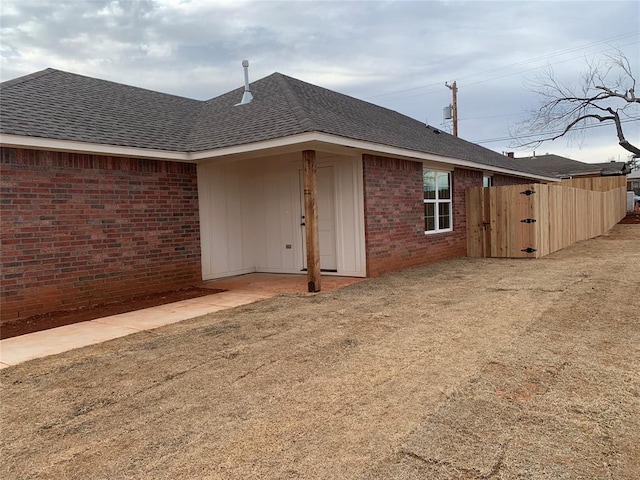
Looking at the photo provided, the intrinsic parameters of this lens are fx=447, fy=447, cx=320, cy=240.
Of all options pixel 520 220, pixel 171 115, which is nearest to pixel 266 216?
pixel 171 115

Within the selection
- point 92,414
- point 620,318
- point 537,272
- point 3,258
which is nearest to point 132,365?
point 92,414

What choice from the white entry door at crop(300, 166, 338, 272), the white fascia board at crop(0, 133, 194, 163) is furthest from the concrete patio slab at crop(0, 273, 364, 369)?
the white fascia board at crop(0, 133, 194, 163)

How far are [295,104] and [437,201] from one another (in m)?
5.23

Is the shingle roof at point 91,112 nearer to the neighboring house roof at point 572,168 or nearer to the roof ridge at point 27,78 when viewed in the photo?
the roof ridge at point 27,78

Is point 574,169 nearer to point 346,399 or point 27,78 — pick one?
point 27,78

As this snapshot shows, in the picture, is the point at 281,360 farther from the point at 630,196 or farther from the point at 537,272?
the point at 630,196

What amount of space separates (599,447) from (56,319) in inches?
258

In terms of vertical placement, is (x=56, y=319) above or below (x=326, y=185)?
below

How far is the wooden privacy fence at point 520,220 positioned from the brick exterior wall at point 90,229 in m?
8.10

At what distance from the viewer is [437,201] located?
12.0 m

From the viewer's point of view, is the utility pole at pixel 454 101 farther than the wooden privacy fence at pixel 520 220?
Yes

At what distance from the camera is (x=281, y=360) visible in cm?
433

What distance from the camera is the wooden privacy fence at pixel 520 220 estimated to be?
11797mm

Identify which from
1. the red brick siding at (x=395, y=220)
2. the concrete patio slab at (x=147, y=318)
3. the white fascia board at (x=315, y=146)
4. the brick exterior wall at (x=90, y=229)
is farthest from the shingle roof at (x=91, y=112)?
the red brick siding at (x=395, y=220)
